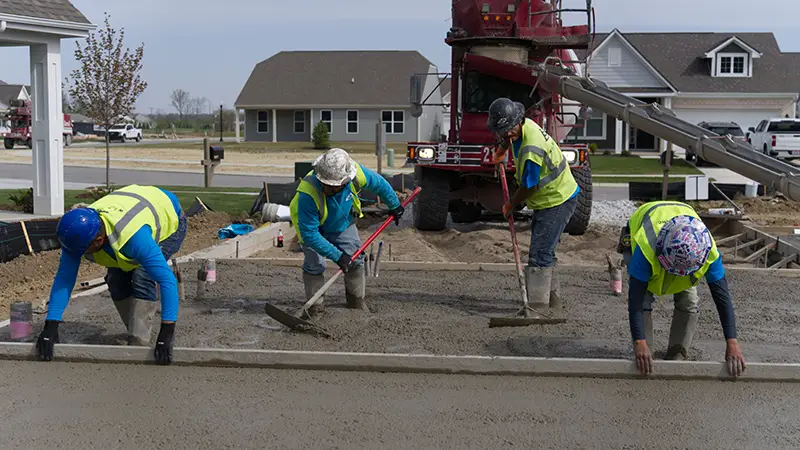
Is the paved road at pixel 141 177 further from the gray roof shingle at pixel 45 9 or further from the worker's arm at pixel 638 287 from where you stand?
the worker's arm at pixel 638 287

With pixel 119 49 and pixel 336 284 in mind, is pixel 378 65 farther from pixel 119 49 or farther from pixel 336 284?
pixel 336 284

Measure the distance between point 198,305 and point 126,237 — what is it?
2.35m

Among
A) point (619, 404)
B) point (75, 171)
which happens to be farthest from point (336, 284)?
point (75, 171)

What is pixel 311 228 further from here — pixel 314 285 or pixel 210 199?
pixel 210 199

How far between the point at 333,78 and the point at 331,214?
147 ft

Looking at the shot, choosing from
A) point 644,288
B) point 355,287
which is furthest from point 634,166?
point 644,288

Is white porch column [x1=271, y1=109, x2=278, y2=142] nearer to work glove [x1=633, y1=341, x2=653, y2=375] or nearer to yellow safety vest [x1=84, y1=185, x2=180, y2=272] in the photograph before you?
yellow safety vest [x1=84, y1=185, x2=180, y2=272]

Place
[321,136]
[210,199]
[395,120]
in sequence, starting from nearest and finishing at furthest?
[210,199], [321,136], [395,120]

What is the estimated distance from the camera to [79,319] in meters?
7.64

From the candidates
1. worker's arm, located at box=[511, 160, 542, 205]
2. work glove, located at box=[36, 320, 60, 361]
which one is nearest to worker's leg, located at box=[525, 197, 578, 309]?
worker's arm, located at box=[511, 160, 542, 205]

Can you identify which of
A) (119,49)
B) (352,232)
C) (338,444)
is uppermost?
(119,49)

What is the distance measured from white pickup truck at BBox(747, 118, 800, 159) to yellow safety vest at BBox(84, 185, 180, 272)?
88.5 feet

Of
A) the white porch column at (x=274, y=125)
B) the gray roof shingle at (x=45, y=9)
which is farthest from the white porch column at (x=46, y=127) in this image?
the white porch column at (x=274, y=125)

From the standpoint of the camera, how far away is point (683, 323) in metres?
6.45
